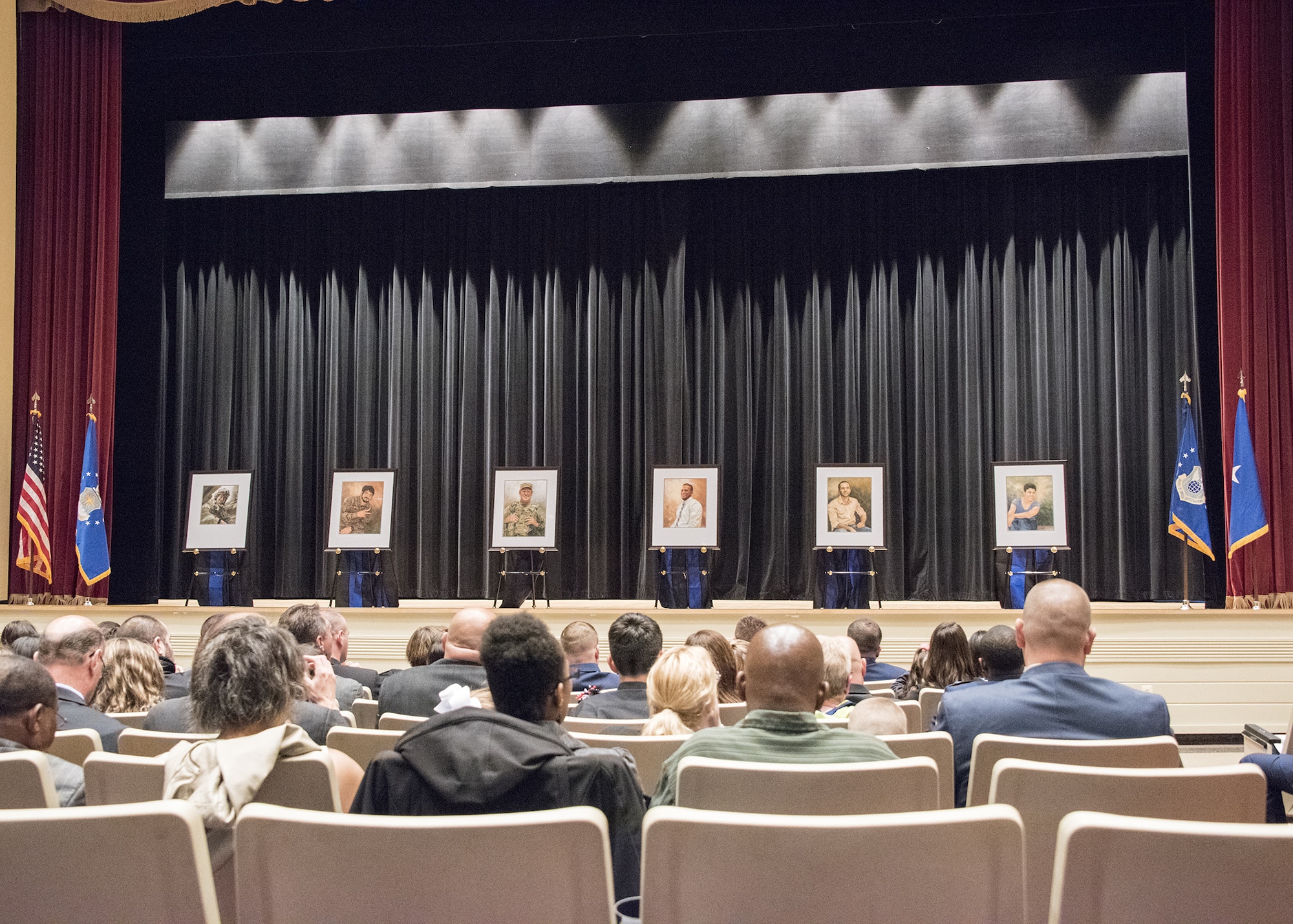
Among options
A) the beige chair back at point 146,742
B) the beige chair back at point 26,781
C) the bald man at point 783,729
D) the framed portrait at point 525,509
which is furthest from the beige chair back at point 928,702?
the framed portrait at point 525,509

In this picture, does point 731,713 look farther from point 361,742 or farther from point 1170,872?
point 1170,872

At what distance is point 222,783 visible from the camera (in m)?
2.22

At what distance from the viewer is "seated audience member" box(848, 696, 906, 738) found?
3.27 meters

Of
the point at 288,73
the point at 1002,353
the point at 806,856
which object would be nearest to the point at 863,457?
the point at 1002,353

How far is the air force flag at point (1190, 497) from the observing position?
29.5ft

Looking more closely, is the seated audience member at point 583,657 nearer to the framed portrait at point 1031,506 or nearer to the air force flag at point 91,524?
the framed portrait at point 1031,506

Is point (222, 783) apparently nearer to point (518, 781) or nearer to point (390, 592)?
point (518, 781)

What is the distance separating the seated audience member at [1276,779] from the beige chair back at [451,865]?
68.6 inches

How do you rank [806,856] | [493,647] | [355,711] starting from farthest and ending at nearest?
1. [355,711]
2. [493,647]
3. [806,856]

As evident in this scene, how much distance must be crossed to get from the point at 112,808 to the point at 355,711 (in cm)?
285

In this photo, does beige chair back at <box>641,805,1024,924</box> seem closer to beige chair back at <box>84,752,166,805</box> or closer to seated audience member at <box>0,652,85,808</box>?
beige chair back at <box>84,752,166,805</box>

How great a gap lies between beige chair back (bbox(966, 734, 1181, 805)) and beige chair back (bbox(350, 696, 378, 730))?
2.45 m

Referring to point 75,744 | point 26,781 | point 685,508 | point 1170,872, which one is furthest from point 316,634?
point 685,508

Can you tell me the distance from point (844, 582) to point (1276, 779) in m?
7.44
